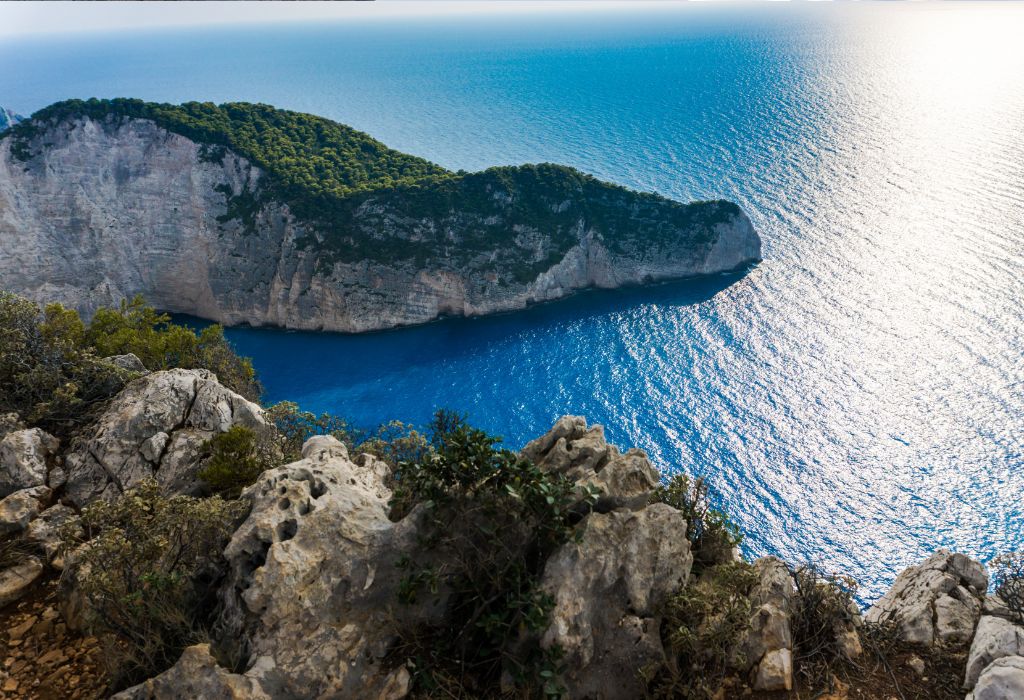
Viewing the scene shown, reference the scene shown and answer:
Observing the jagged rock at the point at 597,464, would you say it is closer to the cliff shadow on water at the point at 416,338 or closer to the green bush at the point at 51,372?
the green bush at the point at 51,372

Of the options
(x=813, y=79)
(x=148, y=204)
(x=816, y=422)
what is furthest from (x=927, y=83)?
(x=148, y=204)

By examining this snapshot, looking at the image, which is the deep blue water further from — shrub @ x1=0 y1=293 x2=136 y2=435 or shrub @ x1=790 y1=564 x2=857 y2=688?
shrub @ x1=0 y1=293 x2=136 y2=435

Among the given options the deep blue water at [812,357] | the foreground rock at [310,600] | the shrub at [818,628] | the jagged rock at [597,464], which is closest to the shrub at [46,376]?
the foreground rock at [310,600]

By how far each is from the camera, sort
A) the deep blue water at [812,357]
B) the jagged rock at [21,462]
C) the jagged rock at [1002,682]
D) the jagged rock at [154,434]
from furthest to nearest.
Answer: the deep blue water at [812,357]
the jagged rock at [154,434]
the jagged rock at [21,462]
the jagged rock at [1002,682]

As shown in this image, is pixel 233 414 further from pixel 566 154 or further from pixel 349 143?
pixel 566 154

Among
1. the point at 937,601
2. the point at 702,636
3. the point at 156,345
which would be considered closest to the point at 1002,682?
the point at 937,601

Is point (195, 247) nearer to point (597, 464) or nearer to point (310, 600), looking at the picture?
point (310, 600)

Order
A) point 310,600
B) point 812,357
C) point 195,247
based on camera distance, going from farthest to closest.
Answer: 1. point 195,247
2. point 812,357
3. point 310,600
